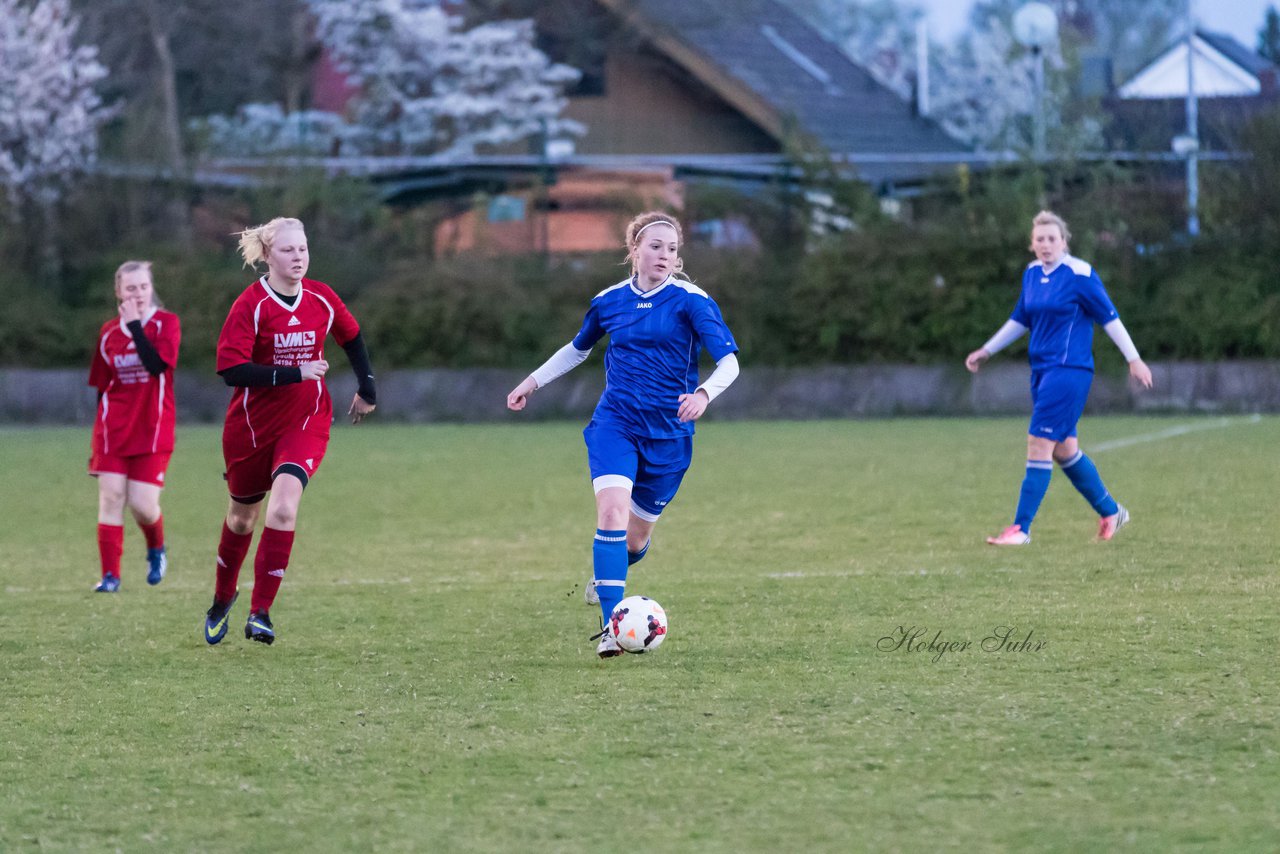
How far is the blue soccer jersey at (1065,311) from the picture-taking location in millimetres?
9977

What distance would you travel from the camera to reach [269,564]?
714cm

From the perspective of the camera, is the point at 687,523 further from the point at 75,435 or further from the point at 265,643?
the point at 75,435

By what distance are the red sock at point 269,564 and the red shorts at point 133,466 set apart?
2.94 meters

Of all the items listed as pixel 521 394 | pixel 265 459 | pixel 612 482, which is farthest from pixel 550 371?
pixel 265 459

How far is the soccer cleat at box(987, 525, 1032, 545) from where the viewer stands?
9961mm

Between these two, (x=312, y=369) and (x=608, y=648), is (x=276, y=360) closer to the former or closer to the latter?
(x=312, y=369)

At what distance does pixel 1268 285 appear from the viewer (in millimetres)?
21703

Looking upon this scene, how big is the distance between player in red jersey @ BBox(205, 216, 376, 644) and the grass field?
340 mm

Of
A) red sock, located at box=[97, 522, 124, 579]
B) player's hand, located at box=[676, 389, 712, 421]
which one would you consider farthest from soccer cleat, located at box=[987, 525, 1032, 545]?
red sock, located at box=[97, 522, 124, 579]

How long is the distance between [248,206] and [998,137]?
10587mm

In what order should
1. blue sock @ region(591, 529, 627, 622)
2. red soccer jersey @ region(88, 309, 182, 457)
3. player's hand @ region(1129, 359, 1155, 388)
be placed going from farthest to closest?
red soccer jersey @ region(88, 309, 182, 457) → player's hand @ region(1129, 359, 1155, 388) → blue sock @ region(591, 529, 627, 622)

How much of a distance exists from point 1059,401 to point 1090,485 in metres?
0.53

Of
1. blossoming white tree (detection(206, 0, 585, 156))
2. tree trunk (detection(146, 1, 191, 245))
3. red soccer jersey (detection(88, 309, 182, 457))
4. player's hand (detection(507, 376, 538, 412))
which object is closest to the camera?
player's hand (detection(507, 376, 538, 412))

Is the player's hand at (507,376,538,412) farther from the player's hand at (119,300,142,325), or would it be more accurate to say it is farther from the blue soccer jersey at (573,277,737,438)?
the player's hand at (119,300,142,325)
